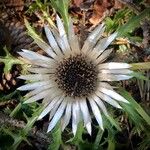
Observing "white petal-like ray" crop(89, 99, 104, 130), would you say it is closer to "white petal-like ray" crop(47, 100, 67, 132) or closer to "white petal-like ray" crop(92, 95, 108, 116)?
"white petal-like ray" crop(92, 95, 108, 116)

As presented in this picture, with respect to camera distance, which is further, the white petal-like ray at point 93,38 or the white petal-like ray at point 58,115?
the white petal-like ray at point 58,115

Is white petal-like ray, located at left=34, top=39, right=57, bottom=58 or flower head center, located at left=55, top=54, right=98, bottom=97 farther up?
white petal-like ray, located at left=34, top=39, right=57, bottom=58

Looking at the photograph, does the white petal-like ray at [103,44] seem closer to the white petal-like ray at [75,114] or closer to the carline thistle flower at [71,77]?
the carline thistle flower at [71,77]

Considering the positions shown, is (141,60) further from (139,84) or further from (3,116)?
(3,116)

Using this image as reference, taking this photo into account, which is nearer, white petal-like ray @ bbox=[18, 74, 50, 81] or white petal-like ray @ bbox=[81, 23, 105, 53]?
white petal-like ray @ bbox=[81, 23, 105, 53]

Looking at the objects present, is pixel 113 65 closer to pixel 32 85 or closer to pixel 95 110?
pixel 95 110

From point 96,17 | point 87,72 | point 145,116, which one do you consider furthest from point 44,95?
point 96,17

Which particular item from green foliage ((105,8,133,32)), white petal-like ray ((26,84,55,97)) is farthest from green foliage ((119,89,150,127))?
green foliage ((105,8,133,32))

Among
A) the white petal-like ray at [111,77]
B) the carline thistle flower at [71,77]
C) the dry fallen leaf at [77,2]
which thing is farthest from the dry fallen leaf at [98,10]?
the white petal-like ray at [111,77]
